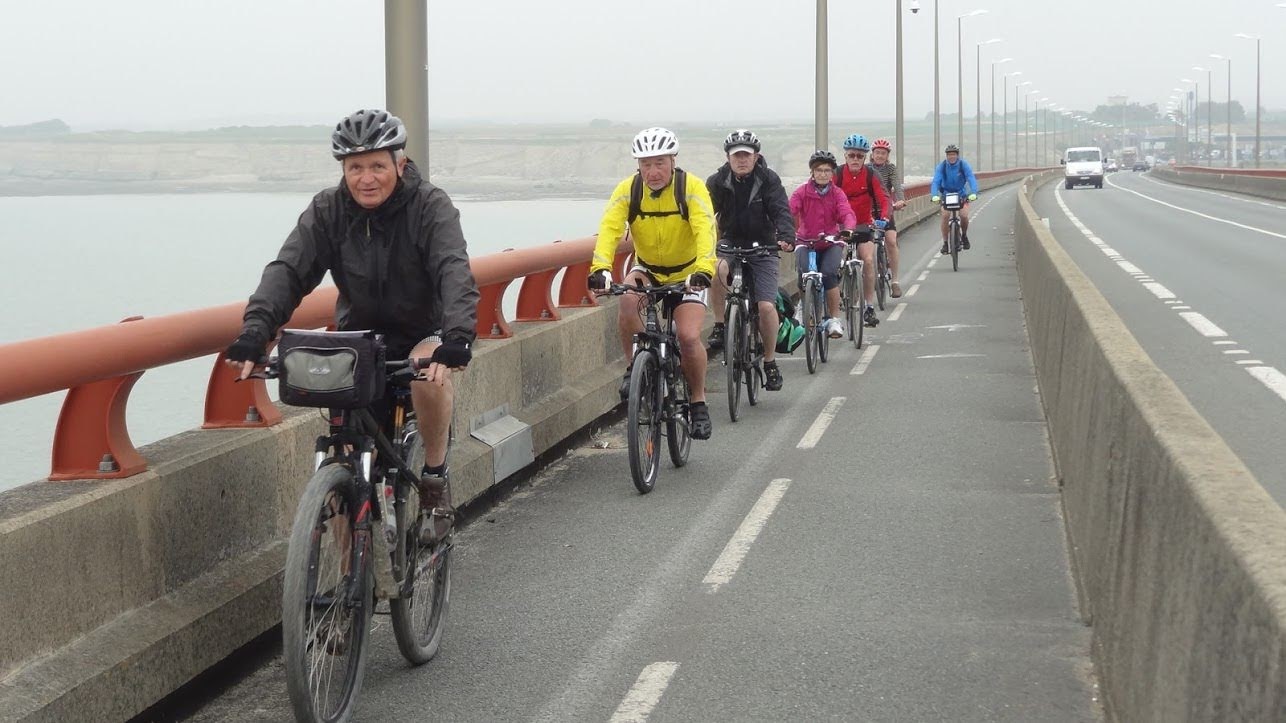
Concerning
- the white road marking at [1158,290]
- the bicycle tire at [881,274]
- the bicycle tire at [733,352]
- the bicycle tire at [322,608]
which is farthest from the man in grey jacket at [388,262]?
the bicycle tire at [881,274]

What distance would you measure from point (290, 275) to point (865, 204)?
1261 centimetres

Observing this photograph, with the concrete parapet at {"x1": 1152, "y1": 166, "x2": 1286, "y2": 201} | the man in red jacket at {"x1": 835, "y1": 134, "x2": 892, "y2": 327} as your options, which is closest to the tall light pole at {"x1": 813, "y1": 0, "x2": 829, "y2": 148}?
the man in red jacket at {"x1": 835, "y1": 134, "x2": 892, "y2": 327}

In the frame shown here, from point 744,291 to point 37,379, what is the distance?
7.98 m

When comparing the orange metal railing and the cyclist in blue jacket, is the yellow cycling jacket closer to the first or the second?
the orange metal railing

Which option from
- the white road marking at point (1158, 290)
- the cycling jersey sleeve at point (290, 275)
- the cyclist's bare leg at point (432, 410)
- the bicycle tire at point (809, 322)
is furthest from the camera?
the white road marking at point (1158, 290)

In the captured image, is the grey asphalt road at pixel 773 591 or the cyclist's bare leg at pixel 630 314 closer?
the grey asphalt road at pixel 773 591

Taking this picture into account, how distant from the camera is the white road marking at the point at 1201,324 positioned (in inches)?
606

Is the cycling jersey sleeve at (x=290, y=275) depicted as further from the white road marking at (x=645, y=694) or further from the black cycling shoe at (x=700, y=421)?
the black cycling shoe at (x=700, y=421)

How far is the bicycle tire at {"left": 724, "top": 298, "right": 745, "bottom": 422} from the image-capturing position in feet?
37.5

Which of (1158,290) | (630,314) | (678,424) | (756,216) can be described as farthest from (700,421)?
(1158,290)

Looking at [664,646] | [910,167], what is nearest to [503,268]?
[664,646]

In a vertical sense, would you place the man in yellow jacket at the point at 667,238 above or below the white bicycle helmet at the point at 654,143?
below

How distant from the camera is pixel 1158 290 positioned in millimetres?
20344

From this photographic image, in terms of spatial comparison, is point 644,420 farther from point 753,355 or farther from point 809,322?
point 809,322
